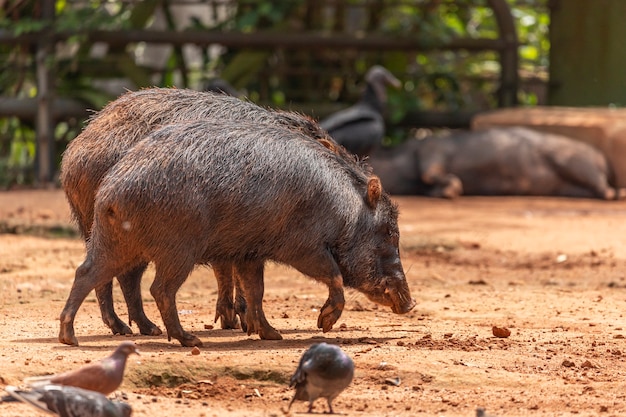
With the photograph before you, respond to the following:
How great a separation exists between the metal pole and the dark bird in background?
10.2 feet

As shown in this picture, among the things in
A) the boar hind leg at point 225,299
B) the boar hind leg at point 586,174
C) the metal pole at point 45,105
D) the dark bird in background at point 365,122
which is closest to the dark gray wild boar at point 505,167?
the boar hind leg at point 586,174

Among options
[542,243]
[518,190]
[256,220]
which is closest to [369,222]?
[256,220]

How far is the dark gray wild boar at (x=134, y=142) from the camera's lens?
5754 mm

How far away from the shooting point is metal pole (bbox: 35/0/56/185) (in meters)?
13.2

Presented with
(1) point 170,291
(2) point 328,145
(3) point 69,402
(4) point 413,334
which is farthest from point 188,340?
(3) point 69,402

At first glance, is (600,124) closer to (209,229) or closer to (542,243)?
(542,243)

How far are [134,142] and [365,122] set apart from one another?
707 cm

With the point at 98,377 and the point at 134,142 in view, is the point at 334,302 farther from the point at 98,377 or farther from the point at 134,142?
the point at 98,377

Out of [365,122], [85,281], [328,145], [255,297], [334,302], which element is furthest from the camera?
[365,122]

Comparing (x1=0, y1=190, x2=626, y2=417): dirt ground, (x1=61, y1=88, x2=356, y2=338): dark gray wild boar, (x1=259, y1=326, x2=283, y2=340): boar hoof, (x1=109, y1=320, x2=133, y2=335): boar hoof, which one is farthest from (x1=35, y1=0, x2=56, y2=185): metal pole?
(x1=259, y1=326, x2=283, y2=340): boar hoof

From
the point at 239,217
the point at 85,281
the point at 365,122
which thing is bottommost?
the point at 85,281

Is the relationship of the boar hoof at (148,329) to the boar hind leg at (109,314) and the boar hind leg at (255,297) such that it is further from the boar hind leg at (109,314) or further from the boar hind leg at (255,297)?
the boar hind leg at (255,297)

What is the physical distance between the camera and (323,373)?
432 centimetres

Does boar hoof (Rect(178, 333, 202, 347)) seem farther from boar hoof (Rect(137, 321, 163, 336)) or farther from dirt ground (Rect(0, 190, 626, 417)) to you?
boar hoof (Rect(137, 321, 163, 336))
